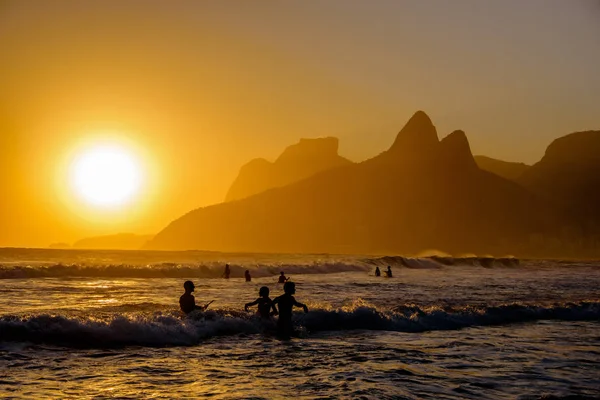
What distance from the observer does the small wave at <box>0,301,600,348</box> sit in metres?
16.0

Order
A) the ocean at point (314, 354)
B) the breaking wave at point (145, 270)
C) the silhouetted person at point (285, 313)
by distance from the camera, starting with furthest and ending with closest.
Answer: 1. the breaking wave at point (145, 270)
2. the silhouetted person at point (285, 313)
3. the ocean at point (314, 354)

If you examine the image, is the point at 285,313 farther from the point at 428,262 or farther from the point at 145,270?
the point at 428,262

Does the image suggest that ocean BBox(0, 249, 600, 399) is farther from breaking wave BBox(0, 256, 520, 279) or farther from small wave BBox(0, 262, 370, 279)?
breaking wave BBox(0, 256, 520, 279)

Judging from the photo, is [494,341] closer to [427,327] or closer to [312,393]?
[427,327]

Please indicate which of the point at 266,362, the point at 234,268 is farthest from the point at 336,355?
the point at 234,268

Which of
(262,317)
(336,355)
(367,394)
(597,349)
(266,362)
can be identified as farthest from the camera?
(262,317)

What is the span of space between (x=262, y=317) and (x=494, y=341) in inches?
290

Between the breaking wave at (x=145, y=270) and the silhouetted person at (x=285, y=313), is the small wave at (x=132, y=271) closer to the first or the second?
the breaking wave at (x=145, y=270)

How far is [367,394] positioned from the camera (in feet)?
35.1

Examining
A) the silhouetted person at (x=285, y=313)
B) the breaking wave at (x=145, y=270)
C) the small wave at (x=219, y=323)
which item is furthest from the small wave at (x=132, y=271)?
the silhouetted person at (x=285, y=313)

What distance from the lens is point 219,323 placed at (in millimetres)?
18422

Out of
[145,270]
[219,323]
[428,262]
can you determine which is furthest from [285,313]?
[428,262]

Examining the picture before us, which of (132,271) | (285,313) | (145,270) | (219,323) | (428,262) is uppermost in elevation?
(428,262)

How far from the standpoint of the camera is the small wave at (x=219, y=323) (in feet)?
52.6
